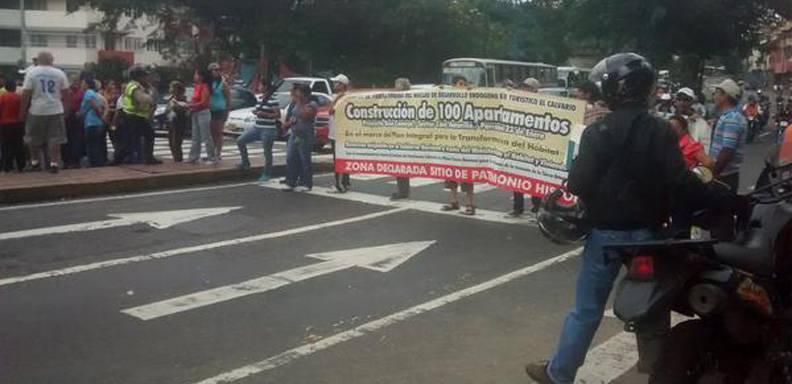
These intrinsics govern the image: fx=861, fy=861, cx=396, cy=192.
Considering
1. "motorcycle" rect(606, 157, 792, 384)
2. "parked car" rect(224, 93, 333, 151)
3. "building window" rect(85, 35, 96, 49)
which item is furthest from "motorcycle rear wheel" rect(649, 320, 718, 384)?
"building window" rect(85, 35, 96, 49)

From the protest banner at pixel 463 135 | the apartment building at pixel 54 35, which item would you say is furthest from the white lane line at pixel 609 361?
the apartment building at pixel 54 35

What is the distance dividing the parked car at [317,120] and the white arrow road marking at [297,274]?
11146 millimetres

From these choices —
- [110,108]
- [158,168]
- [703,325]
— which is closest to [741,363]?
[703,325]

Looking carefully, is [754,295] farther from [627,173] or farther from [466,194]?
[466,194]

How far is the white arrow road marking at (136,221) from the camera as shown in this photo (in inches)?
358

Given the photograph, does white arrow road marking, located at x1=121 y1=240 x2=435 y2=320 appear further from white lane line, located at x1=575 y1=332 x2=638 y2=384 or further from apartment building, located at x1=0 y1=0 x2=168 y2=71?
apartment building, located at x1=0 y1=0 x2=168 y2=71

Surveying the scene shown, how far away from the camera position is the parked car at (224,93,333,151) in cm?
2006

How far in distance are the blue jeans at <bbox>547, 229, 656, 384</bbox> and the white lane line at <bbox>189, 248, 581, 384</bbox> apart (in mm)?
1735

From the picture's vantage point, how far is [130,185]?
12.1 meters

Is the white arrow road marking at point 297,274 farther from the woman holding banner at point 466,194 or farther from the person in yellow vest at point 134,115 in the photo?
the person in yellow vest at point 134,115

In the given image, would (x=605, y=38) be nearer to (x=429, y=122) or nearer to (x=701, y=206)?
(x=429, y=122)

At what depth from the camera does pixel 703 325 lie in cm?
387

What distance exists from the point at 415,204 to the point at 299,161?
2009 mm

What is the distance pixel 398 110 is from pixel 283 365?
23.1 ft
